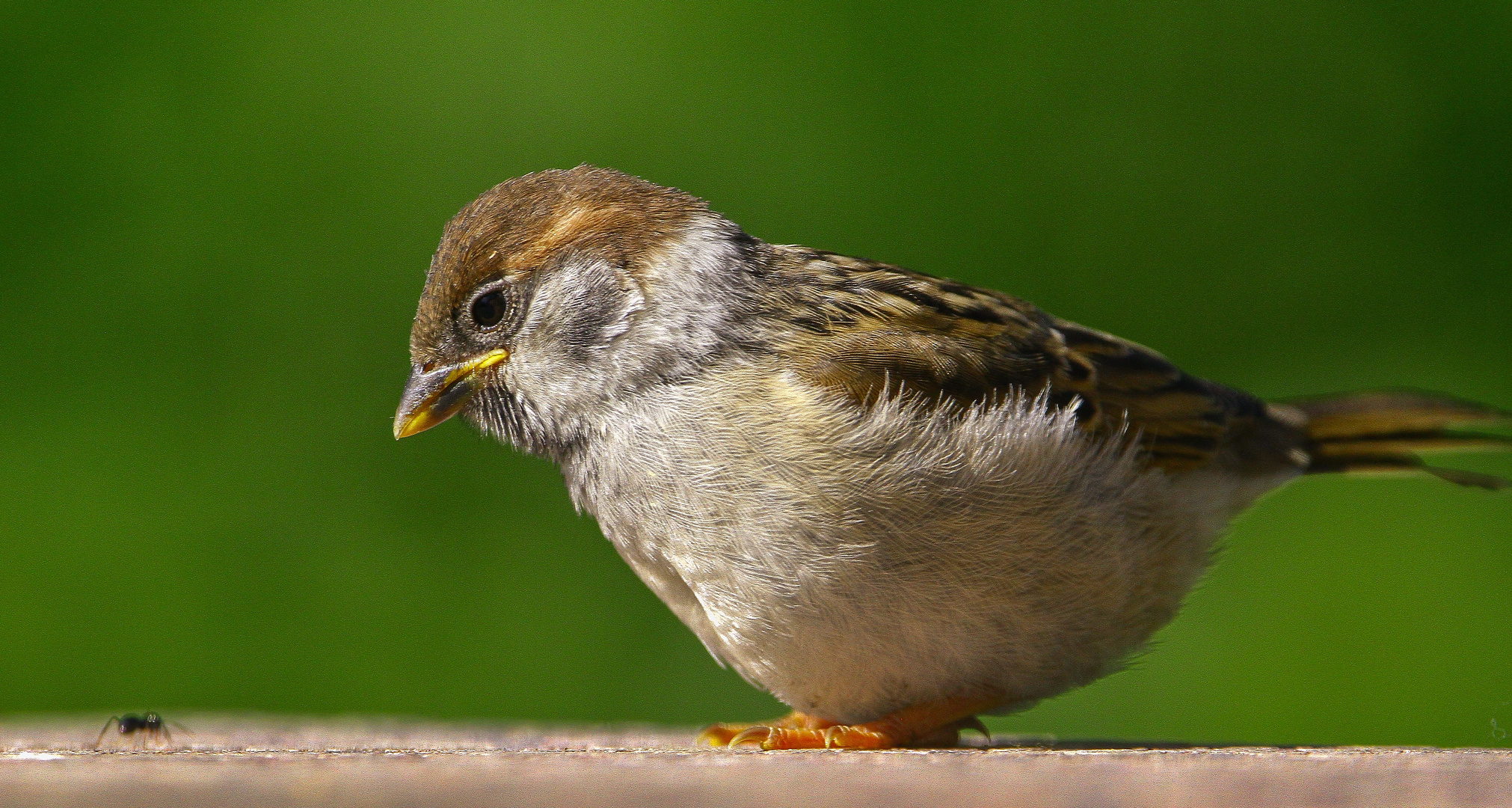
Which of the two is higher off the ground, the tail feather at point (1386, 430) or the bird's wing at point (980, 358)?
the tail feather at point (1386, 430)

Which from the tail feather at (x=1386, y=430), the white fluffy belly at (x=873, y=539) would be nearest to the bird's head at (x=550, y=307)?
the white fluffy belly at (x=873, y=539)

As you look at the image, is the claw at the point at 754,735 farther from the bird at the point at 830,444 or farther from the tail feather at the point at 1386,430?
the tail feather at the point at 1386,430

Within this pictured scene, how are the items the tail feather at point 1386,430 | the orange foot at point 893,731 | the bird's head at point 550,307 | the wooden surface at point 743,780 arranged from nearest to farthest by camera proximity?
the wooden surface at point 743,780 < the orange foot at point 893,731 < the bird's head at point 550,307 < the tail feather at point 1386,430

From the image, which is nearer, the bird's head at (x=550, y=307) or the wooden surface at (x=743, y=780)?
the wooden surface at (x=743, y=780)

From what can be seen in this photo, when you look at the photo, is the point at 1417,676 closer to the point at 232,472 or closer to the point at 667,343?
the point at 667,343

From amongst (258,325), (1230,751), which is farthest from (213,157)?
(1230,751)

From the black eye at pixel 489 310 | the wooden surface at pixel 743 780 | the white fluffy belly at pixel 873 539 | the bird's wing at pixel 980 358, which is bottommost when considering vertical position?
the wooden surface at pixel 743 780

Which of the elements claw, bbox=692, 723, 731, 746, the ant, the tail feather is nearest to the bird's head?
claw, bbox=692, 723, 731, 746
